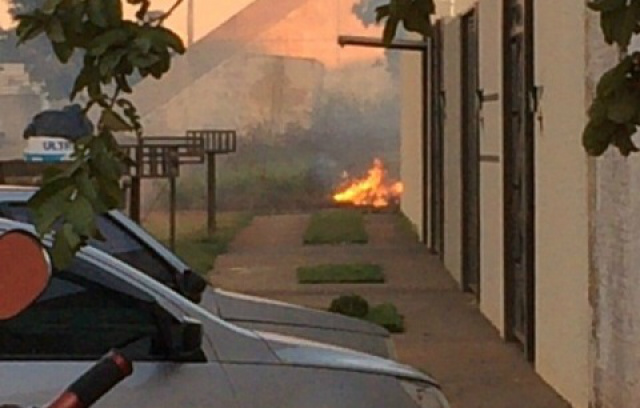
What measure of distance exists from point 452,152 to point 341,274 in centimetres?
191

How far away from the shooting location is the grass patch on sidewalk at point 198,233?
21.2m

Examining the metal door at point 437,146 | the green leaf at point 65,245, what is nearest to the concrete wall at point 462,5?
the metal door at point 437,146

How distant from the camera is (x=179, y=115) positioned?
2747cm

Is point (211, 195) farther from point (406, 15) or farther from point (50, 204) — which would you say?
point (50, 204)

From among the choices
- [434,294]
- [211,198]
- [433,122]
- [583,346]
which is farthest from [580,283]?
[211,198]

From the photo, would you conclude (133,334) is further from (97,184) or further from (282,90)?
(282,90)

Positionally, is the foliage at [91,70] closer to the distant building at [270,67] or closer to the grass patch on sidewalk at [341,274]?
the grass patch on sidewalk at [341,274]

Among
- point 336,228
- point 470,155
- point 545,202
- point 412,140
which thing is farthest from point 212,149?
point 545,202

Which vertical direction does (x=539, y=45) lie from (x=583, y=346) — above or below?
above

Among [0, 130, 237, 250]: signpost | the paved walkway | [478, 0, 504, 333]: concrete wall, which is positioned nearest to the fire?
the paved walkway

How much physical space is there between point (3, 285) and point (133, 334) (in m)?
3.16

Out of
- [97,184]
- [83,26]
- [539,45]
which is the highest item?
[539,45]

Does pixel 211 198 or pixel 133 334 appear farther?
pixel 211 198

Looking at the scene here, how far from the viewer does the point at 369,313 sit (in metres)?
14.6
